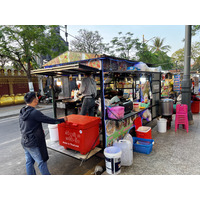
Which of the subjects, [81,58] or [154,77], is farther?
[154,77]

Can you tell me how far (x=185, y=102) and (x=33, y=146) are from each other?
6244 mm

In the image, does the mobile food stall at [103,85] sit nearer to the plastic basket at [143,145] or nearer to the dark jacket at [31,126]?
the plastic basket at [143,145]

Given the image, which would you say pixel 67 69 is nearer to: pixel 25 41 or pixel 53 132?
pixel 53 132

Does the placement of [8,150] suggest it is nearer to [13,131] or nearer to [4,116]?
[13,131]

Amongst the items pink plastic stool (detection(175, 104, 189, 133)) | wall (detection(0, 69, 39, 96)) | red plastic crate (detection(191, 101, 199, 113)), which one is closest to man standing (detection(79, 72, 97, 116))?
pink plastic stool (detection(175, 104, 189, 133))

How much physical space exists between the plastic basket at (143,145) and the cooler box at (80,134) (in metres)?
1.29

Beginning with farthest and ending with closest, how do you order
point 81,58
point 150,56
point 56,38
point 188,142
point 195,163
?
point 150,56 → point 56,38 → point 188,142 → point 81,58 → point 195,163

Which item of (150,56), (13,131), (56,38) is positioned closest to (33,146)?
(13,131)

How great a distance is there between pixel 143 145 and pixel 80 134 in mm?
1891

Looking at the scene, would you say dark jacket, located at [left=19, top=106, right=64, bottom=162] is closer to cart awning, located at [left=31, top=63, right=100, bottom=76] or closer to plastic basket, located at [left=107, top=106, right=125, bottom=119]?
cart awning, located at [left=31, top=63, right=100, bottom=76]

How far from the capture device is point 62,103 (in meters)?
6.27

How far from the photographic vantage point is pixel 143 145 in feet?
13.3

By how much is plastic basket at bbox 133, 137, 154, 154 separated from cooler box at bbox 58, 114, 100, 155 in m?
1.29

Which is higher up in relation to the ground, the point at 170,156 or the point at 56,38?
the point at 56,38
